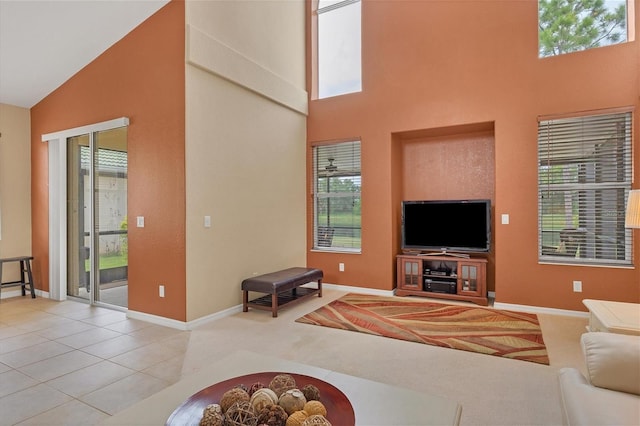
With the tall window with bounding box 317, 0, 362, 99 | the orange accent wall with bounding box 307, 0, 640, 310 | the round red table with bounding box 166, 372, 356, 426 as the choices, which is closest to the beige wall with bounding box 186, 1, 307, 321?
the tall window with bounding box 317, 0, 362, 99

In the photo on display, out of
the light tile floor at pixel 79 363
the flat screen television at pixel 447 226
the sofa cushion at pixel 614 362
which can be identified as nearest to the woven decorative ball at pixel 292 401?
the sofa cushion at pixel 614 362

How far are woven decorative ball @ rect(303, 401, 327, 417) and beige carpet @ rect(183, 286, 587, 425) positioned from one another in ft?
4.20

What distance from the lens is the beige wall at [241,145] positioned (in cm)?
397

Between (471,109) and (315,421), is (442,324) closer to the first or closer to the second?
(471,109)

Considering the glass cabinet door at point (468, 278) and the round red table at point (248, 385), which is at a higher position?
the round red table at point (248, 385)

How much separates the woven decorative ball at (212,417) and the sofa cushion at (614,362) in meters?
1.58

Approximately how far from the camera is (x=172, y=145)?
12.9 feet

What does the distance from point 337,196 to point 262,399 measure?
4.74 metres

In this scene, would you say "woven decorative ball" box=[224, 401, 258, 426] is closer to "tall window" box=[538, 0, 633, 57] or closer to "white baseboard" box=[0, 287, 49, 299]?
"tall window" box=[538, 0, 633, 57]

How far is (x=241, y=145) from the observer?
463cm

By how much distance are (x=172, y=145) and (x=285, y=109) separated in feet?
6.99

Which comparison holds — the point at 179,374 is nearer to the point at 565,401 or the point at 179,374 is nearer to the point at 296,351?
the point at 296,351

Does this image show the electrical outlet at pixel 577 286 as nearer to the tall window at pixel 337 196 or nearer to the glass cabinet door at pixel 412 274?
the glass cabinet door at pixel 412 274

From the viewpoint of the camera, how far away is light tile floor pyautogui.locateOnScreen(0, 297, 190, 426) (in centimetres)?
232
